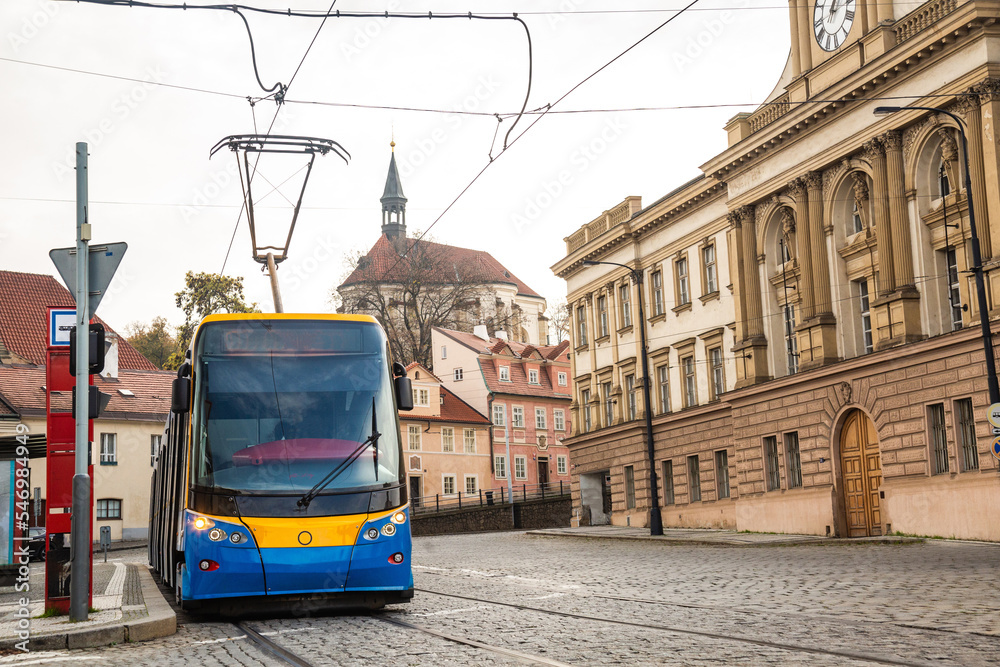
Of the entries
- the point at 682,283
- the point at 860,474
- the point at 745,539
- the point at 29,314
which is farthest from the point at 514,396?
the point at 860,474

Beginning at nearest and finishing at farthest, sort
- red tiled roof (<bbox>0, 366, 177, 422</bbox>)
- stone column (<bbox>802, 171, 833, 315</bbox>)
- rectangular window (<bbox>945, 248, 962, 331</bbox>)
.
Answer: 1. rectangular window (<bbox>945, 248, 962, 331</bbox>)
2. stone column (<bbox>802, 171, 833, 315</bbox>)
3. red tiled roof (<bbox>0, 366, 177, 422</bbox>)

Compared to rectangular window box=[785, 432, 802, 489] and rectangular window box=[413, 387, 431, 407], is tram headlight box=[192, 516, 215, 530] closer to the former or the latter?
rectangular window box=[785, 432, 802, 489]

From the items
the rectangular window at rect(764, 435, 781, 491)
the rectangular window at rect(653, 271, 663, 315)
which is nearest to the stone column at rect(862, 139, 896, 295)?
the rectangular window at rect(764, 435, 781, 491)

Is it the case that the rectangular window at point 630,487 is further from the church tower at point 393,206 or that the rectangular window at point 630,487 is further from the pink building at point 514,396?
the church tower at point 393,206

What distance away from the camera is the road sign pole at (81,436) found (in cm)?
1189

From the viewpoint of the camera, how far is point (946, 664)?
8164 millimetres

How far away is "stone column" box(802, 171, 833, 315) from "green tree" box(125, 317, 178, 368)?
191 ft

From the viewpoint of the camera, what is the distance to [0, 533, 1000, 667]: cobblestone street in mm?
9078

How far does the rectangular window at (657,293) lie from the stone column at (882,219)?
49.4ft

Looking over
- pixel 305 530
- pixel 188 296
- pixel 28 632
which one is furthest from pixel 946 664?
pixel 188 296

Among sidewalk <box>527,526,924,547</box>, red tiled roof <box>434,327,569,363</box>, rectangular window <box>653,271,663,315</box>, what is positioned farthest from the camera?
red tiled roof <box>434,327,569,363</box>

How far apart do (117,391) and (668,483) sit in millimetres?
29180

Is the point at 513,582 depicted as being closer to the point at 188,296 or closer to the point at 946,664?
the point at 946,664

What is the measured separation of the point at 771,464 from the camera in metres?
36.9
